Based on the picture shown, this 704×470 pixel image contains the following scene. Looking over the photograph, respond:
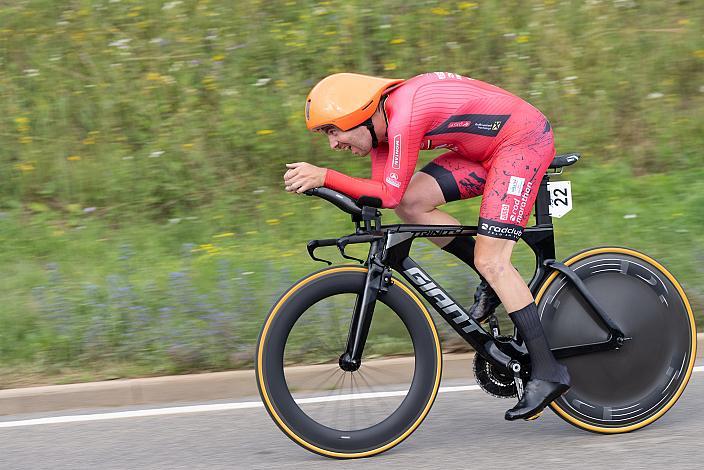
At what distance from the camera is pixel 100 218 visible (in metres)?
8.73

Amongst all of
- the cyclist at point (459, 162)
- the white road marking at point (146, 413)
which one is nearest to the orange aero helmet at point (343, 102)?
the cyclist at point (459, 162)

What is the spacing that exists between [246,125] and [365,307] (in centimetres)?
499

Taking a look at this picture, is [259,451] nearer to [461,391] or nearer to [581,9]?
[461,391]

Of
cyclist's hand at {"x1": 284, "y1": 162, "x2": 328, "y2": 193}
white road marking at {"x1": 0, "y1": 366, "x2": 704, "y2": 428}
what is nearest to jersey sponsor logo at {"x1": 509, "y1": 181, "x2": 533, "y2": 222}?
cyclist's hand at {"x1": 284, "y1": 162, "x2": 328, "y2": 193}

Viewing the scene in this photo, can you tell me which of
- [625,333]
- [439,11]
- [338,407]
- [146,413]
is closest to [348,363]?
[338,407]

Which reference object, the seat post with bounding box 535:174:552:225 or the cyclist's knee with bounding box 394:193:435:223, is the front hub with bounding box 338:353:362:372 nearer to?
the cyclist's knee with bounding box 394:193:435:223

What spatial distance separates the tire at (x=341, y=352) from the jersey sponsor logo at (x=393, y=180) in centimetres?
44

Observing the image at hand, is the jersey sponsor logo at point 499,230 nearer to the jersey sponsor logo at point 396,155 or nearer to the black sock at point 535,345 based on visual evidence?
the black sock at point 535,345

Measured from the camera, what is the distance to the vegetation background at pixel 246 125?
754 centimetres

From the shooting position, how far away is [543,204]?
15.7 ft

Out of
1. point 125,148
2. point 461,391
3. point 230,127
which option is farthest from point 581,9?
point 461,391

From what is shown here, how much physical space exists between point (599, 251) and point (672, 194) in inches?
152

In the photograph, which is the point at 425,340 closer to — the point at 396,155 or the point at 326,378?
the point at 326,378

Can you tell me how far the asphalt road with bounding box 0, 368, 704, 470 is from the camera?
181 inches
